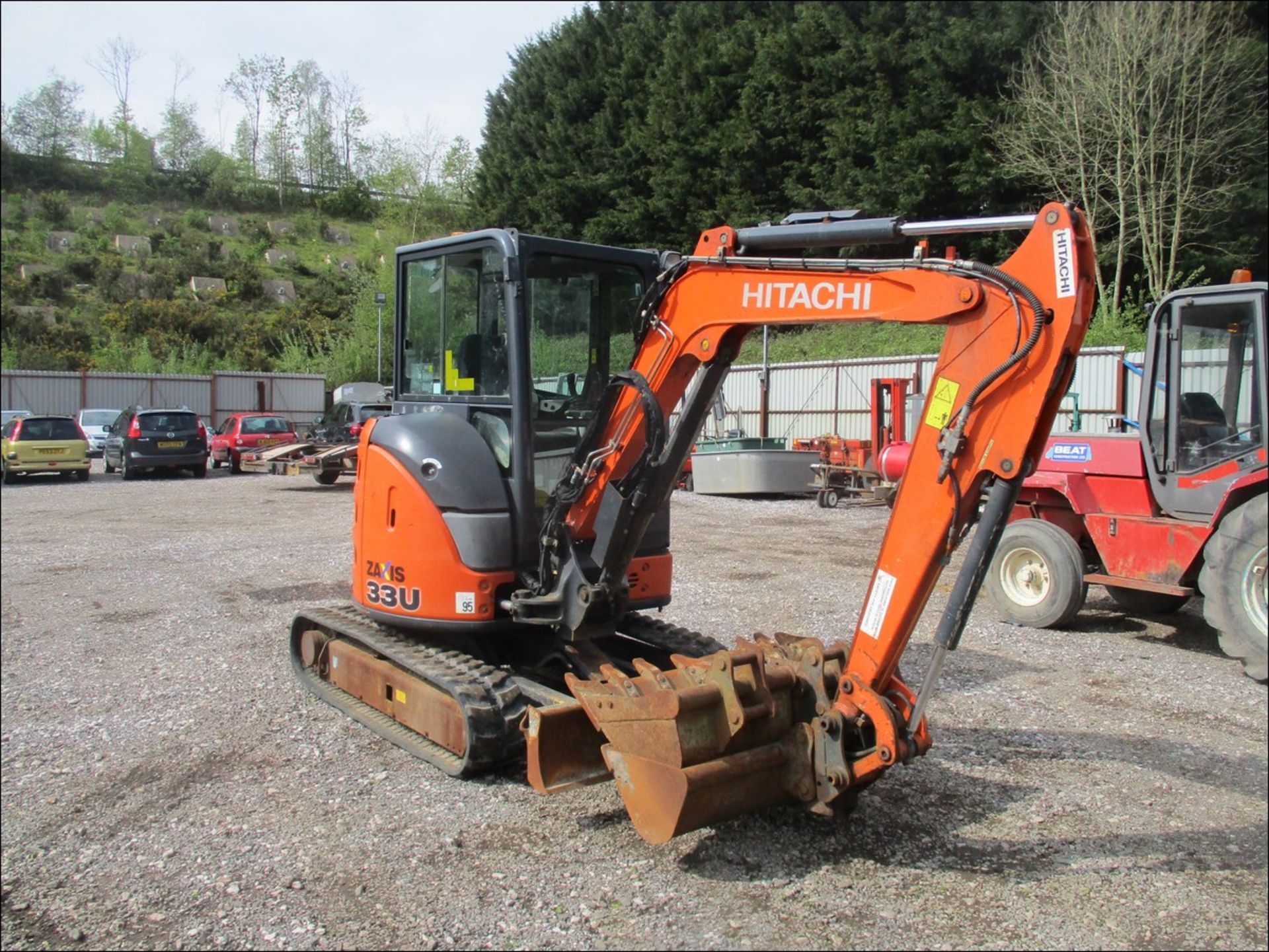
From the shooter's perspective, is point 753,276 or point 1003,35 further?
point 1003,35

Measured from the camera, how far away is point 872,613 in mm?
3678

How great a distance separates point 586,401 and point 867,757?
2202 millimetres

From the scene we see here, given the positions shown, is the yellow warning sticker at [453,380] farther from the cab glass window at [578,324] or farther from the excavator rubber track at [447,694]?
the excavator rubber track at [447,694]

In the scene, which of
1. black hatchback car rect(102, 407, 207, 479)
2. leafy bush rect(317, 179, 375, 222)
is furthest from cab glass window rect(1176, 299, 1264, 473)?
leafy bush rect(317, 179, 375, 222)

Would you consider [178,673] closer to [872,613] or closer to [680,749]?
[680,749]

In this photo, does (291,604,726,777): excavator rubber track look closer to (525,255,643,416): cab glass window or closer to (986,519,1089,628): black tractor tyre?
(525,255,643,416): cab glass window

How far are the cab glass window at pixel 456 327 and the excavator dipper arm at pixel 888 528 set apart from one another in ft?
2.39

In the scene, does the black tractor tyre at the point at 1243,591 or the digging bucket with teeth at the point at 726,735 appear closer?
the black tractor tyre at the point at 1243,591

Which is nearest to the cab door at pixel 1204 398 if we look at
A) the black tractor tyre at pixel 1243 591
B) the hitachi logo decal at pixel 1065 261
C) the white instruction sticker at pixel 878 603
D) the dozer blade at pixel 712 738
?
the hitachi logo decal at pixel 1065 261

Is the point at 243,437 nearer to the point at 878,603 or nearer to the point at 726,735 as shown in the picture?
the point at 726,735

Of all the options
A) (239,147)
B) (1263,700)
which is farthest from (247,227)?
(1263,700)

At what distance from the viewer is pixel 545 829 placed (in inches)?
167

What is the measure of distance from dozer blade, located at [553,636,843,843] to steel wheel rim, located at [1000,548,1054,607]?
15.2ft

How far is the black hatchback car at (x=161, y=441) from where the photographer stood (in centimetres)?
322
